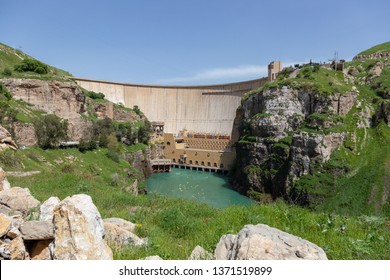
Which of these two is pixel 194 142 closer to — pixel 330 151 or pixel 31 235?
pixel 330 151

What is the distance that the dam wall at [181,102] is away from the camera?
199ft

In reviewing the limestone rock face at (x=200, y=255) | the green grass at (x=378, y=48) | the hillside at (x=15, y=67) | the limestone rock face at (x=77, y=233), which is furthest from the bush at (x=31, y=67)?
the green grass at (x=378, y=48)

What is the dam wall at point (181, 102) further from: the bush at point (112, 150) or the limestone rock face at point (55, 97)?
the bush at point (112, 150)

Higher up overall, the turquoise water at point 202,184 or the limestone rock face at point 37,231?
the limestone rock face at point 37,231

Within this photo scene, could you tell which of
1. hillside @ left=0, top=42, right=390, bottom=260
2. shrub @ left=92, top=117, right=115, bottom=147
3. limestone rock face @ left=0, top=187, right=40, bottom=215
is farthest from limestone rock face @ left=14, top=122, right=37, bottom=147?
limestone rock face @ left=0, top=187, right=40, bottom=215

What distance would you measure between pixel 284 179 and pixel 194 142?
26529 millimetres

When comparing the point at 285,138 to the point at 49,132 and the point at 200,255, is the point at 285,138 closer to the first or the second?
the point at 49,132

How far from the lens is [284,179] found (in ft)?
108

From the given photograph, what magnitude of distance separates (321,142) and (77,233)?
30460mm

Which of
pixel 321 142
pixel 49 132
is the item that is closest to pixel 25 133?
pixel 49 132

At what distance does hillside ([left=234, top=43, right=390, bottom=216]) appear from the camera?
27.4 meters

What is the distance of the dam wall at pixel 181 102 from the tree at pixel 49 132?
33256 mm

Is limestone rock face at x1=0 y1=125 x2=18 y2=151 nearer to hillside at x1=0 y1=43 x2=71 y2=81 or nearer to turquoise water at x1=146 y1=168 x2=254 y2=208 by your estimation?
turquoise water at x1=146 y1=168 x2=254 y2=208

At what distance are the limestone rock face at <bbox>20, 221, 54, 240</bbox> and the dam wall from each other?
55.9 metres
